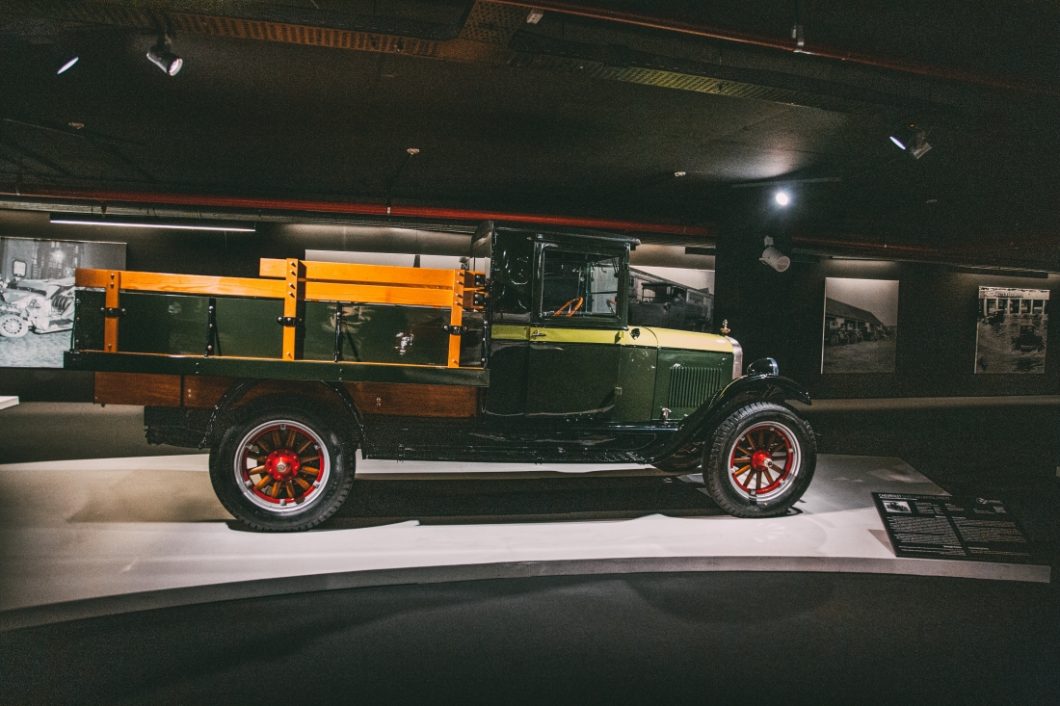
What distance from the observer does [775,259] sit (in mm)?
7664

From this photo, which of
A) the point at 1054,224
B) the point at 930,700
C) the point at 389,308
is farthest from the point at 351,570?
the point at 1054,224

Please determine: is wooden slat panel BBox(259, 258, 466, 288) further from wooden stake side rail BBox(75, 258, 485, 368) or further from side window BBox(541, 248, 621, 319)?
side window BBox(541, 248, 621, 319)

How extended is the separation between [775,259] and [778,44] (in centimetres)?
393

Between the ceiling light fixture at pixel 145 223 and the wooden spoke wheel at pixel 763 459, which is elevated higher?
the ceiling light fixture at pixel 145 223

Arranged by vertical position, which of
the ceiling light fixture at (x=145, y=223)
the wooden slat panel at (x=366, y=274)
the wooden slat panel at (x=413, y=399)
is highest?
the ceiling light fixture at (x=145, y=223)

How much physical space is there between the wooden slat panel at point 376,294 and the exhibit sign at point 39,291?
23.0 ft

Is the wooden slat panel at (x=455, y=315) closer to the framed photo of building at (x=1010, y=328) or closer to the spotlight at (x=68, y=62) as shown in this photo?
the spotlight at (x=68, y=62)

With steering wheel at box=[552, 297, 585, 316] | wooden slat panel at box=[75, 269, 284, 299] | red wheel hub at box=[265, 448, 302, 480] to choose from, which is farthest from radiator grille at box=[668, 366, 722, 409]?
wooden slat panel at box=[75, 269, 284, 299]

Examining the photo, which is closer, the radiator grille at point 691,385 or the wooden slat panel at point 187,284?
the wooden slat panel at point 187,284

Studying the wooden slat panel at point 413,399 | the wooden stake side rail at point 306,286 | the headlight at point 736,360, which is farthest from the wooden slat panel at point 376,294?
the headlight at point 736,360

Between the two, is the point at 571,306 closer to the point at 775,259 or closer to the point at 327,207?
the point at 775,259

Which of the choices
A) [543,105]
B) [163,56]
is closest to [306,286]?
[163,56]

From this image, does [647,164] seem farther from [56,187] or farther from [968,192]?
[56,187]

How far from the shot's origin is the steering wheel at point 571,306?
452 cm
